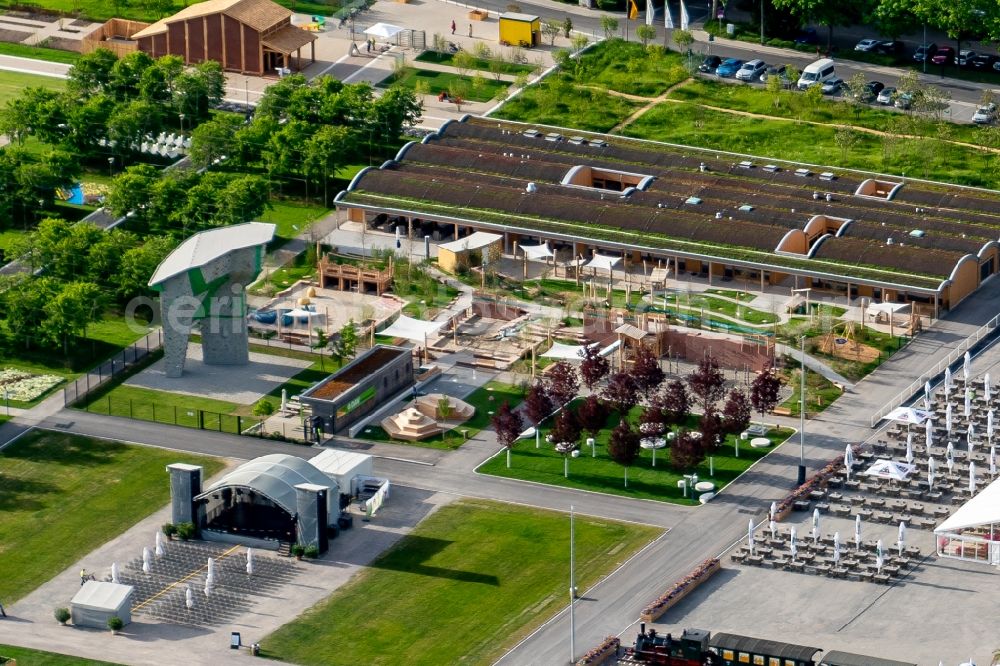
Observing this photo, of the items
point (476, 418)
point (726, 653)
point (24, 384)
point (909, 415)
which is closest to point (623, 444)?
point (476, 418)

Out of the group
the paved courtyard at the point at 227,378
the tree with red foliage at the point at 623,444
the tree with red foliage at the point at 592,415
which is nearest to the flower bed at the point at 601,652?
the tree with red foliage at the point at 623,444

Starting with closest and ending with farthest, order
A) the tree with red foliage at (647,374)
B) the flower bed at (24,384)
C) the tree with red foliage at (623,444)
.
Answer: the tree with red foliage at (623,444) → the tree with red foliage at (647,374) → the flower bed at (24,384)

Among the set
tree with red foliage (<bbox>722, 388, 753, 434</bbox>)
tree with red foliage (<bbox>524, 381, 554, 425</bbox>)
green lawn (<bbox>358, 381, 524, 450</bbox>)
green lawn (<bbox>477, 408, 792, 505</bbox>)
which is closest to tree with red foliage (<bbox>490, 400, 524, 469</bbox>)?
tree with red foliage (<bbox>524, 381, 554, 425</bbox>)

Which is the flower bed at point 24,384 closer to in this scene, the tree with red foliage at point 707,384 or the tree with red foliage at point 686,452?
the tree with red foliage at point 707,384

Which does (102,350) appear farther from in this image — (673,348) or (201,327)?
(673,348)

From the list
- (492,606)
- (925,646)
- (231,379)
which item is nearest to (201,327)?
(231,379)

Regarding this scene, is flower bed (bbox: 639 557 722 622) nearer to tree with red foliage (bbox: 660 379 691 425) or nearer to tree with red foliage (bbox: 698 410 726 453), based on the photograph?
tree with red foliage (bbox: 698 410 726 453)
